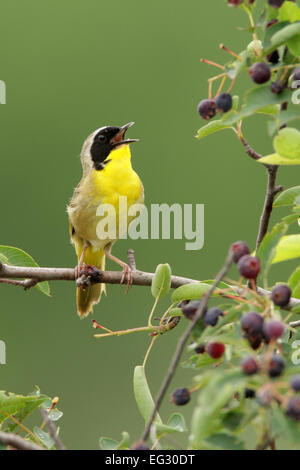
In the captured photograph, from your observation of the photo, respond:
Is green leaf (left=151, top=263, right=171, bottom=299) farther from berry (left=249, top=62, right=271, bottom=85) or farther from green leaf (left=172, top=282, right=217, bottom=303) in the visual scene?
berry (left=249, top=62, right=271, bottom=85)

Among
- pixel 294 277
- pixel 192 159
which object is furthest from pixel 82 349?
pixel 294 277

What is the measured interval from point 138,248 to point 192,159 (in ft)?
2.84

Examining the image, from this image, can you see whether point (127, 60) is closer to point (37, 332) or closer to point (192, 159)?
point (192, 159)

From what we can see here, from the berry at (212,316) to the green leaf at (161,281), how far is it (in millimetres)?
642

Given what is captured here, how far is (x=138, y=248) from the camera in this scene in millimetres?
6570

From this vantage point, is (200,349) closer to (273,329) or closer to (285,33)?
(273,329)

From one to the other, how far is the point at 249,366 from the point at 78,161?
574 cm

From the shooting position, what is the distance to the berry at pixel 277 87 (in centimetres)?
151

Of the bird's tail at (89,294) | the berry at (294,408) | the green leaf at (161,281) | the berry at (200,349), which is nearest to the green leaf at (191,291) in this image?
the green leaf at (161,281)

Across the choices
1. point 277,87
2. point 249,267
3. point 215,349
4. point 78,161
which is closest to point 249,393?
point 215,349

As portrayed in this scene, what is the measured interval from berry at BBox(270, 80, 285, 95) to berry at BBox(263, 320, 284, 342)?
481mm

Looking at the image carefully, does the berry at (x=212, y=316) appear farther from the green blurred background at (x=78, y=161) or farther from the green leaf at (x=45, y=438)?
the green blurred background at (x=78, y=161)

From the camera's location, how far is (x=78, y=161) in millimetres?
6785

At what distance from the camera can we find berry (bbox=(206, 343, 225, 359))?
1.39 metres
